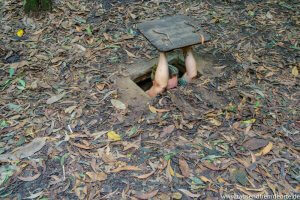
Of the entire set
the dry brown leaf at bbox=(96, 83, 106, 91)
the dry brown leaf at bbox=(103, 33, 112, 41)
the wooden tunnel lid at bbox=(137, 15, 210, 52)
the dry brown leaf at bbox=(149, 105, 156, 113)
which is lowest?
the dry brown leaf at bbox=(149, 105, 156, 113)

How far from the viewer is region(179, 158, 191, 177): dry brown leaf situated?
260 cm

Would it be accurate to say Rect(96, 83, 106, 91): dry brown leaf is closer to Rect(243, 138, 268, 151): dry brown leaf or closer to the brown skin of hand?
the brown skin of hand

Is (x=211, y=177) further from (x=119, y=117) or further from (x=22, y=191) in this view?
(x=22, y=191)

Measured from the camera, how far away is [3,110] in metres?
3.18

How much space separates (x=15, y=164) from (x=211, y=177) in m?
1.48

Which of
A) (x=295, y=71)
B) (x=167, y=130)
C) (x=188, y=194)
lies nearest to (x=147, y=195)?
(x=188, y=194)

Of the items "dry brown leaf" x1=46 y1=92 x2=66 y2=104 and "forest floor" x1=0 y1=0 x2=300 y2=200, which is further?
"dry brown leaf" x1=46 y1=92 x2=66 y2=104

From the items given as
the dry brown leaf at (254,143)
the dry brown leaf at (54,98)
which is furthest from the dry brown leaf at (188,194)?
the dry brown leaf at (54,98)

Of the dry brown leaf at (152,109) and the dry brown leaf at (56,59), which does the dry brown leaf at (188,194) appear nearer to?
the dry brown leaf at (152,109)

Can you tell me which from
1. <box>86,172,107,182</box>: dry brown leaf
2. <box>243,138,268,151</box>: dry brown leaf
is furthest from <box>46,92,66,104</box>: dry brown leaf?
<box>243,138,268,151</box>: dry brown leaf

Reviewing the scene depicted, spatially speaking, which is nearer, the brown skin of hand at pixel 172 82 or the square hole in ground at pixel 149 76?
the brown skin of hand at pixel 172 82

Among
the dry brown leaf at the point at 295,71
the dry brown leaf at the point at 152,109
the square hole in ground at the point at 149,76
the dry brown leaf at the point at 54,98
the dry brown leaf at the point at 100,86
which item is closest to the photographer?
the dry brown leaf at the point at 152,109

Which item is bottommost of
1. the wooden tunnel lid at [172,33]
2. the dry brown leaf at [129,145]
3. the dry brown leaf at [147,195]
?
the dry brown leaf at [147,195]

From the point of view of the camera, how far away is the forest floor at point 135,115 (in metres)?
2.57
